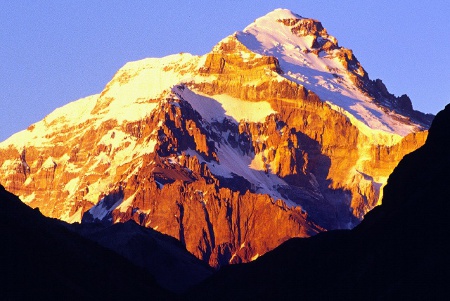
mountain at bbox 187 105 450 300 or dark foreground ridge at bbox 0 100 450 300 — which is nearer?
mountain at bbox 187 105 450 300

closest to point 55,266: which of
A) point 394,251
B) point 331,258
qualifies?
point 331,258

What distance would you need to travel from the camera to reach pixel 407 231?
148m

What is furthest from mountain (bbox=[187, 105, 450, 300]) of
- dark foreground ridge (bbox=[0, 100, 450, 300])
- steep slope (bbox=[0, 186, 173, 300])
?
steep slope (bbox=[0, 186, 173, 300])

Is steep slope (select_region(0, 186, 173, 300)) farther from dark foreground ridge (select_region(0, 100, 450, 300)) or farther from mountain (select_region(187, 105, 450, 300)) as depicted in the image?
mountain (select_region(187, 105, 450, 300))

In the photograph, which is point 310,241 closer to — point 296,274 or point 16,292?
point 296,274

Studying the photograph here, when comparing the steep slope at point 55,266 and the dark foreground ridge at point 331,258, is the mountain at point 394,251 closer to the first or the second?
the dark foreground ridge at point 331,258

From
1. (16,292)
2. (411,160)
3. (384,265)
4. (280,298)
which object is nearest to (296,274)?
(280,298)

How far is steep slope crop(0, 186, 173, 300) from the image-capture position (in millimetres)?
147000

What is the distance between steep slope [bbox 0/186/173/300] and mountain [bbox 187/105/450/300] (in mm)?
12336

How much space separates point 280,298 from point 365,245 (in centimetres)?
1442

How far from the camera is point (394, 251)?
14750cm

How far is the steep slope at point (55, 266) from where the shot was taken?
482 ft

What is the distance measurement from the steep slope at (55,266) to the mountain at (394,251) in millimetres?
12336

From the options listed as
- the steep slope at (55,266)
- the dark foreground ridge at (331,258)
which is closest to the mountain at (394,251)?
the dark foreground ridge at (331,258)
